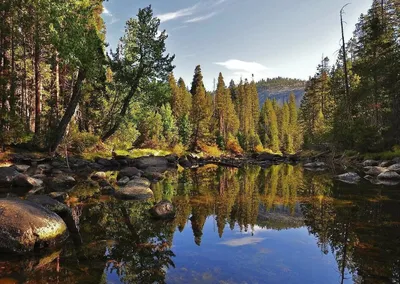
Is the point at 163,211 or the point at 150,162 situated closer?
the point at 163,211

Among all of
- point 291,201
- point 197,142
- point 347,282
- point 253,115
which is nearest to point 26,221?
point 347,282

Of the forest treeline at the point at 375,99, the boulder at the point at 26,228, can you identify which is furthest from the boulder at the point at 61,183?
the forest treeline at the point at 375,99

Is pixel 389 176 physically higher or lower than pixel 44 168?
lower

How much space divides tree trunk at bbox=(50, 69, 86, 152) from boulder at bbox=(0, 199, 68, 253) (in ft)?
40.2

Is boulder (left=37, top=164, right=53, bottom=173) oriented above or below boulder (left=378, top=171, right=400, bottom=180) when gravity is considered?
above

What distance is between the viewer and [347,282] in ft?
16.3

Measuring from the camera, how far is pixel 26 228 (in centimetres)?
593

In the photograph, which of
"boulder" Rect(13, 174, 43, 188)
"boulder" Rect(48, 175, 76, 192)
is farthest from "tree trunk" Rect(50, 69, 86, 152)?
"boulder" Rect(13, 174, 43, 188)

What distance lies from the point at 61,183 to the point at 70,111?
18.5 ft

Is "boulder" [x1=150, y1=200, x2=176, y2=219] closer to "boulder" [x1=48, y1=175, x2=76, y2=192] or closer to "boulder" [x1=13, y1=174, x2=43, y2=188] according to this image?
"boulder" [x1=48, y1=175, x2=76, y2=192]

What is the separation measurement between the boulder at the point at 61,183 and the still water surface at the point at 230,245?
11.9 feet

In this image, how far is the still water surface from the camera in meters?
5.16

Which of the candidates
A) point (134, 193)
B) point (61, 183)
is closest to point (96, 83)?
point (61, 183)

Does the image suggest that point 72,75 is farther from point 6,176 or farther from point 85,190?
point 85,190
